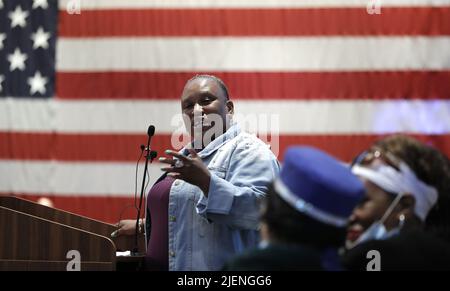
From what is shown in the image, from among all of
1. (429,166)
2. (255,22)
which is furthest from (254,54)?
(429,166)

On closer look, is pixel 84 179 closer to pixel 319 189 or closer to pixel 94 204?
pixel 94 204

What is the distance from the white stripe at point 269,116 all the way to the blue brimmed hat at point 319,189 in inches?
145

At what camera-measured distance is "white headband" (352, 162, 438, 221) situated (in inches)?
80.0

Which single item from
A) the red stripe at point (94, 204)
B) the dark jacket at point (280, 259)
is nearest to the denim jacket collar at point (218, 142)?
the dark jacket at point (280, 259)

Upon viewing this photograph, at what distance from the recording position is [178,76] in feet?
17.5

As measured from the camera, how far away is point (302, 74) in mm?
5250

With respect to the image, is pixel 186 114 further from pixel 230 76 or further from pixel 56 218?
pixel 230 76

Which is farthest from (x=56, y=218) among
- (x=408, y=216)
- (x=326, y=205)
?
(x=326, y=205)

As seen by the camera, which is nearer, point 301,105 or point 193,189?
point 193,189

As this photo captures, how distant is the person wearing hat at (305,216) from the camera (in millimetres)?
1431

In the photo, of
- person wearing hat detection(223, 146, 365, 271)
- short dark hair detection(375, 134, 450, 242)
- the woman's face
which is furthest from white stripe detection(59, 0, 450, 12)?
person wearing hat detection(223, 146, 365, 271)

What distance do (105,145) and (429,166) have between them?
3.67 metres

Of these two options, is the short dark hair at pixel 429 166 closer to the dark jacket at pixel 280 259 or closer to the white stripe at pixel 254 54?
the dark jacket at pixel 280 259
